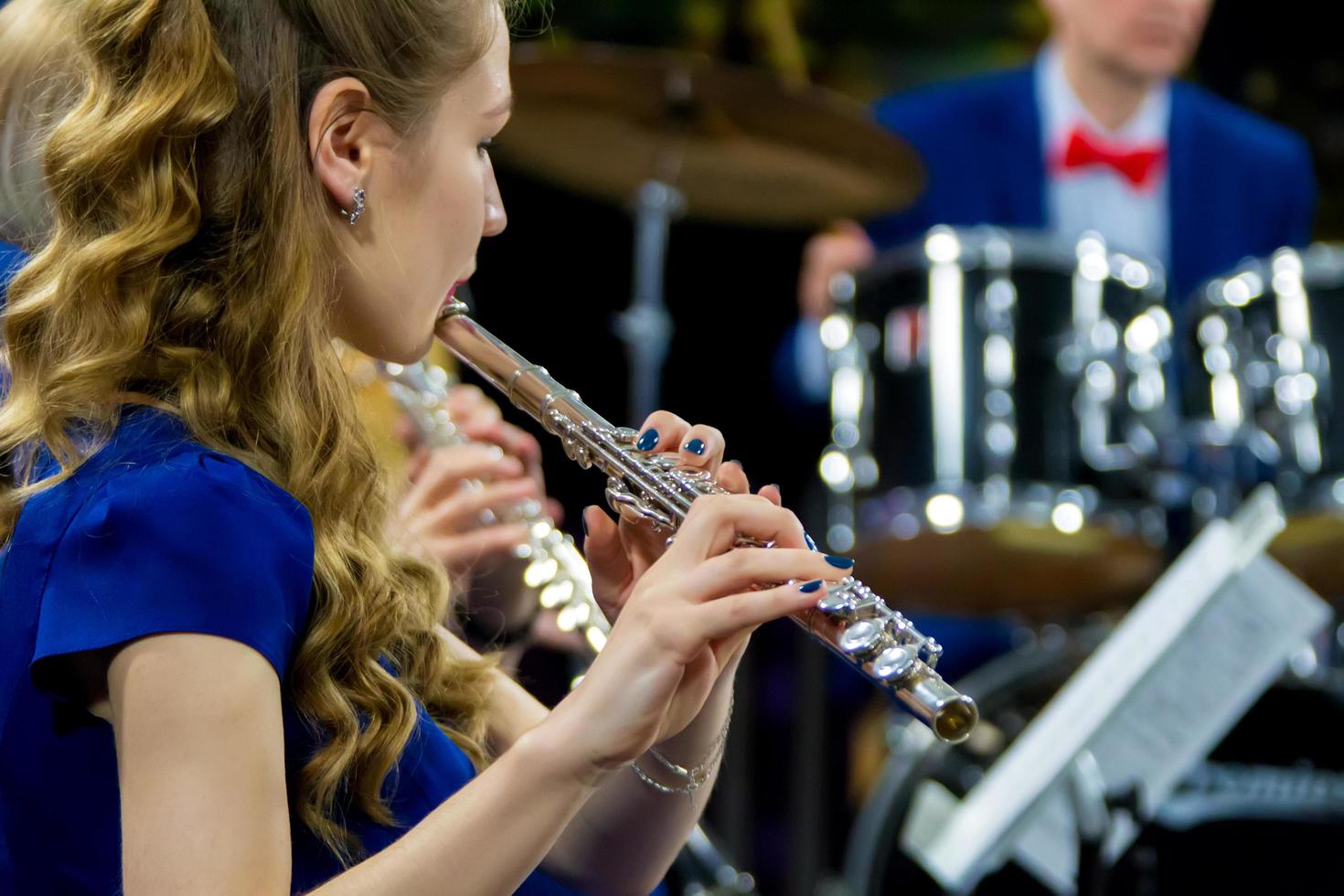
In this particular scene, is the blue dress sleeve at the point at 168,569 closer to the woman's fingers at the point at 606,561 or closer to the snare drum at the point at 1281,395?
the woman's fingers at the point at 606,561

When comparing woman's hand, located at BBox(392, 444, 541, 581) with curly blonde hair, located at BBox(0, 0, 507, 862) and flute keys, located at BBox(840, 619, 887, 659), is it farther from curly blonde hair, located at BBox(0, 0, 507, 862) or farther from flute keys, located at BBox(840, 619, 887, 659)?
flute keys, located at BBox(840, 619, 887, 659)

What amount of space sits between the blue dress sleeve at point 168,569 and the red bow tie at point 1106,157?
2.76 meters

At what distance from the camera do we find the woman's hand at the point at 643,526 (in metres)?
1.29

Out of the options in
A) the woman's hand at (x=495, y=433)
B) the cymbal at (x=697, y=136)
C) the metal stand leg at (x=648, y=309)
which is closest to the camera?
the woman's hand at (x=495, y=433)

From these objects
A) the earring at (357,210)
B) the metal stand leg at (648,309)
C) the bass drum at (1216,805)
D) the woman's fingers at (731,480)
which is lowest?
the bass drum at (1216,805)

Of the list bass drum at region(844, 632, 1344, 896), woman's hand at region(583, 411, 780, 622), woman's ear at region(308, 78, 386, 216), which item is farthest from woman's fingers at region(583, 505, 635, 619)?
bass drum at region(844, 632, 1344, 896)

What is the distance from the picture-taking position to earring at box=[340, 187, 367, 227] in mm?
1229

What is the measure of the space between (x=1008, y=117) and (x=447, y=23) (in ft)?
8.11

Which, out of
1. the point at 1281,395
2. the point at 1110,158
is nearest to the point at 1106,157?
the point at 1110,158

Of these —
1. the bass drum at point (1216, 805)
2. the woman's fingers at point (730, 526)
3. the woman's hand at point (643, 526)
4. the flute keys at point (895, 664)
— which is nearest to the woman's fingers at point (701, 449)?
the woman's hand at point (643, 526)

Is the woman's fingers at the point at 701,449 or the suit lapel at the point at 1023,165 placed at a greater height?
the woman's fingers at the point at 701,449

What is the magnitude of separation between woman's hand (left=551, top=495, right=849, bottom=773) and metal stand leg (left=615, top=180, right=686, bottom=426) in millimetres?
2207

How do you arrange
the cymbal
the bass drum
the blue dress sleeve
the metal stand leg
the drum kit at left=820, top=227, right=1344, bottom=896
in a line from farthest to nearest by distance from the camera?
the metal stand leg < the cymbal < the drum kit at left=820, top=227, right=1344, bottom=896 < the bass drum < the blue dress sleeve

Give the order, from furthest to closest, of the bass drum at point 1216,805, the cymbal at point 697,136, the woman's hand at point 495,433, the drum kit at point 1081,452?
the cymbal at point 697,136
the drum kit at point 1081,452
the bass drum at point 1216,805
the woman's hand at point 495,433
